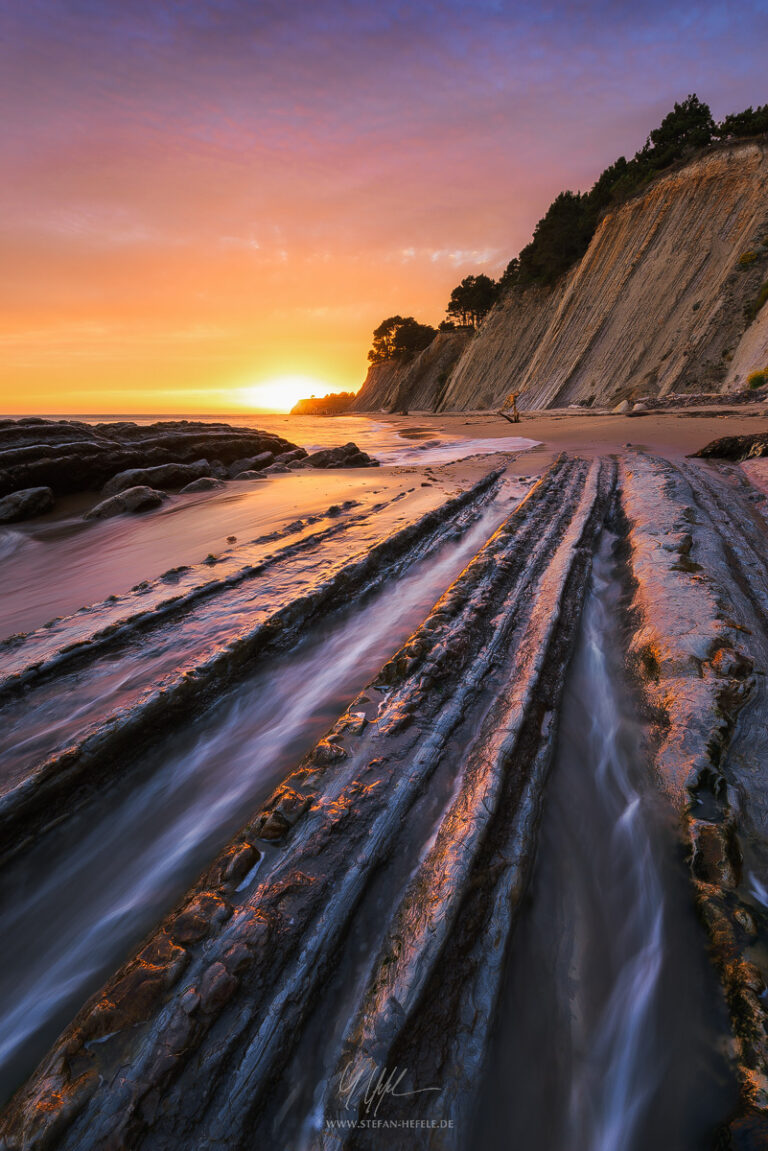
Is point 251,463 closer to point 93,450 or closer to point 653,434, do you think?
point 93,450

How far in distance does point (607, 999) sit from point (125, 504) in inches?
287

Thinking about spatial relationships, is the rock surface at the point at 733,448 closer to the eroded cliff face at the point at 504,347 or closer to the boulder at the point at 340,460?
the boulder at the point at 340,460

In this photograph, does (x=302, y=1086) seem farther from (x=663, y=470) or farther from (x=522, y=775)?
(x=663, y=470)

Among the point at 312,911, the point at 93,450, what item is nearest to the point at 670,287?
the point at 93,450

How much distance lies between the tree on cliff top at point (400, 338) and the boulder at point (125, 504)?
6792cm

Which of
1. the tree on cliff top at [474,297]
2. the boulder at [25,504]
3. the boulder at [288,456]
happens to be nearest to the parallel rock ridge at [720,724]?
the boulder at [25,504]

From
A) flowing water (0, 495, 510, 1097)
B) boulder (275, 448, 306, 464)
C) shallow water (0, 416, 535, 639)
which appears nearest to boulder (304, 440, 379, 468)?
boulder (275, 448, 306, 464)

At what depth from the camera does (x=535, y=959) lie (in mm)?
1248

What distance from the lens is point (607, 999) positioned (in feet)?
3.89

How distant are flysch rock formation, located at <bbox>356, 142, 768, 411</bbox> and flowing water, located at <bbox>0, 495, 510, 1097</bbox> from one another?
69.5ft

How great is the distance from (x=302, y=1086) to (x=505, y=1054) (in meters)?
0.45

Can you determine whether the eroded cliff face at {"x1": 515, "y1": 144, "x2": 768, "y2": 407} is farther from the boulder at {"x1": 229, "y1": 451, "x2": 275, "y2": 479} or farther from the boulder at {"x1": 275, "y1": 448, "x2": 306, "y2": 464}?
the boulder at {"x1": 229, "y1": 451, "x2": 275, "y2": 479}

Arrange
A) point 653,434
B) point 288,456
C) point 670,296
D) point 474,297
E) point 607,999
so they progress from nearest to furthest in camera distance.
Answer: point 607,999, point 653,434, point 288,456, point 670,296, point 474,297

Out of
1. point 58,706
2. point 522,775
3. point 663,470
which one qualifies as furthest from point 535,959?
point 663,470
